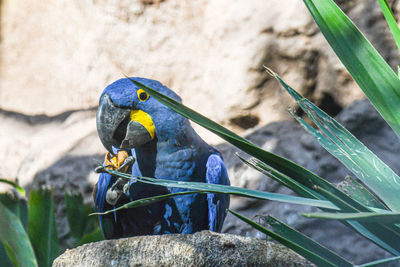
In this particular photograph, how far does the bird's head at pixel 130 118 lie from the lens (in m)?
1.63

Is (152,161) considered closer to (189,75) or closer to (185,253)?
(185,253)

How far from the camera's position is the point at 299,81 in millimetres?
2791

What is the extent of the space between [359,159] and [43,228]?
1692 mm

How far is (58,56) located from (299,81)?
6.31ft

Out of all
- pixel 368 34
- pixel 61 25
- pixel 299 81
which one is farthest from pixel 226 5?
pixel 61 25

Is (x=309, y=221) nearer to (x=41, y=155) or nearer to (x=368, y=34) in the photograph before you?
(x=368, y=34)

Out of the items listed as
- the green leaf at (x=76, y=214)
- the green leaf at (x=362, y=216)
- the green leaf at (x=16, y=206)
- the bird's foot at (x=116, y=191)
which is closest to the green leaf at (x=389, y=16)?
the green leaf at (x=362, y=216)

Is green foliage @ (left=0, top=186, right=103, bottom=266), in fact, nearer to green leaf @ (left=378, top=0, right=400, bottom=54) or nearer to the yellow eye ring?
the yellow eye ring

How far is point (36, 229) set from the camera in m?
2.23

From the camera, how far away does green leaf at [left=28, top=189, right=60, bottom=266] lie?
7.26ft

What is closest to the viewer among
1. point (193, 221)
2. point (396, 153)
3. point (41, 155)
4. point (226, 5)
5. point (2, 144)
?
point (193, 221)

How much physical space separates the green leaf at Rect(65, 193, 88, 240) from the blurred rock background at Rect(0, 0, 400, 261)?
54cm

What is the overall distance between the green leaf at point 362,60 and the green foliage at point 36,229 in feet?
4.96

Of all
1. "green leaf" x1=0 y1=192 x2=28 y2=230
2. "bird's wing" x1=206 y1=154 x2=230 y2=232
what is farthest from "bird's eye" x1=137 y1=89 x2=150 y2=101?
"green leaf" x1=0 y1=192 x2=28 y2=230
